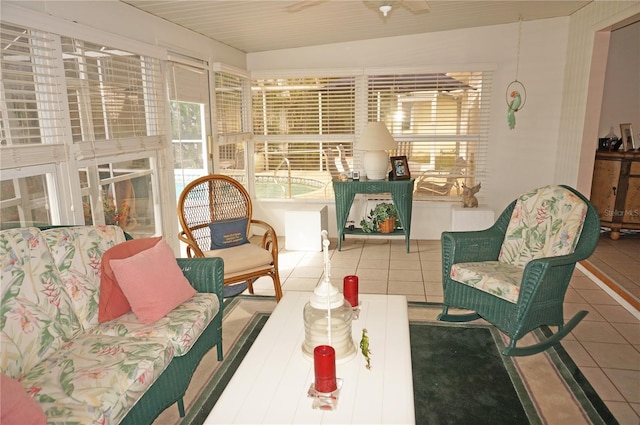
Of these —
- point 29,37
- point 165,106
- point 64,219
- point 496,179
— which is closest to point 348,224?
point 496,179

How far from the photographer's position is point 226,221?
3.36 metres

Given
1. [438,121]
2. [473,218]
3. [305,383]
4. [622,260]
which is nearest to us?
[305,383]

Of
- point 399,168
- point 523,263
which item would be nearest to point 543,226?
point 523,263

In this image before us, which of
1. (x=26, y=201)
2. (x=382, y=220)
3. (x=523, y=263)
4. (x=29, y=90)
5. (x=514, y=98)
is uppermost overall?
(x=514, y=98)

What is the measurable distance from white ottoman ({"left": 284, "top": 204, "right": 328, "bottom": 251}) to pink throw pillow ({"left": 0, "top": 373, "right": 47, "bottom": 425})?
11.3ft

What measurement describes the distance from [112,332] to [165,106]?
200 centimetres

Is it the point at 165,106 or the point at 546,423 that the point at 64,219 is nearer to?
the point at 165,106

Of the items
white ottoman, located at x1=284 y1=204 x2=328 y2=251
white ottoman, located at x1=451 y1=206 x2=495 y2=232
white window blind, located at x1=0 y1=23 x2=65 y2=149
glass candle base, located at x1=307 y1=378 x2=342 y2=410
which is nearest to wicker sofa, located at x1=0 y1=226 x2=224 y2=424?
white window blind, located at x1=0 y1=23 x2=65 y2=149

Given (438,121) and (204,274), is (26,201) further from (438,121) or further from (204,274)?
(438,121)

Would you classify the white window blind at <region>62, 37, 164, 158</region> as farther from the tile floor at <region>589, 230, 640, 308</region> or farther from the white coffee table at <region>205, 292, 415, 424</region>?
the tile floor at <region>589, 230, 640, 308</region>

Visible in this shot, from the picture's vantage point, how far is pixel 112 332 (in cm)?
203

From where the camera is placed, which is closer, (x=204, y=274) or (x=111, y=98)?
(x=204, y=274)

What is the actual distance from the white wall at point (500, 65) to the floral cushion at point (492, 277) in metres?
2.24

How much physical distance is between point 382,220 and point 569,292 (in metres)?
1.93
